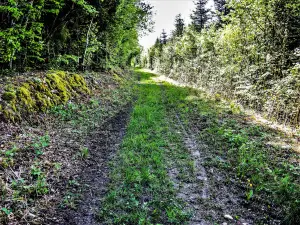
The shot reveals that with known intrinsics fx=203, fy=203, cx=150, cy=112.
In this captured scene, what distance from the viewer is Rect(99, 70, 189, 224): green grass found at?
3871mm

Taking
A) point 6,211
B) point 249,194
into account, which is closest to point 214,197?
point 249,194

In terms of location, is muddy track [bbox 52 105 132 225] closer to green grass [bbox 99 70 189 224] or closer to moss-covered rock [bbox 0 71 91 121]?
green grass [bbox 99 70 189 224]

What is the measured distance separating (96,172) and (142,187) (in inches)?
54.6

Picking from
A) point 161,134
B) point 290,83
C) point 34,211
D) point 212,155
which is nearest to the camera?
point 34,211

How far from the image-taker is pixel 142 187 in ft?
15.6

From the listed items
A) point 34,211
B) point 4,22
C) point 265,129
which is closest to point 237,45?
point 265,129

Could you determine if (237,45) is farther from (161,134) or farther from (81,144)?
(81,144)

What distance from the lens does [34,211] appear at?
145 inches

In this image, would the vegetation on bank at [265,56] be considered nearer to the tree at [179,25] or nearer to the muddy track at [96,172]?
the muddy track at [96,172]

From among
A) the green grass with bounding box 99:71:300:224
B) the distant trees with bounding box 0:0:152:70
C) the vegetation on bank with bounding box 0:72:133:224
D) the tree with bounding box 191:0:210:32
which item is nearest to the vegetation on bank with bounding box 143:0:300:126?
the green grass with bounding box 99:71:300:224

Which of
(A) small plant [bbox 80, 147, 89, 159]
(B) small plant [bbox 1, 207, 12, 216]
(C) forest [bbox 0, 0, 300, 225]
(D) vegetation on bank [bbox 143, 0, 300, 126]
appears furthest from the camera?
(D) vegetation on bank [bbox 143, 0, 300, 126]

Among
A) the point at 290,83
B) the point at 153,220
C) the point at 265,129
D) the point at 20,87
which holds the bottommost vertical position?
the point at 153,220

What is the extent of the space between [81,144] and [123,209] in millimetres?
3224

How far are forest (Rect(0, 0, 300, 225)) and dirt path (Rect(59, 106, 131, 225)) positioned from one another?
0.03m
